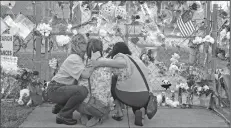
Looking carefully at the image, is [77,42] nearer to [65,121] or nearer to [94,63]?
[94,63]

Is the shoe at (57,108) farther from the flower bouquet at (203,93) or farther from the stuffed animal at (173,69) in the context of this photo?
the flower bouquet at (203,93)

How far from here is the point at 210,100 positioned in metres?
6.28

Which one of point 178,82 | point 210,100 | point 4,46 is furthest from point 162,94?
point 4,46

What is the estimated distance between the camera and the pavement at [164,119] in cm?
521

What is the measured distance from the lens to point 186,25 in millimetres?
6445

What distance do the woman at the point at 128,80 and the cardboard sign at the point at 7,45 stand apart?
139 centimetres

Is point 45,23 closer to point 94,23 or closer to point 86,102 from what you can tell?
point 94,23

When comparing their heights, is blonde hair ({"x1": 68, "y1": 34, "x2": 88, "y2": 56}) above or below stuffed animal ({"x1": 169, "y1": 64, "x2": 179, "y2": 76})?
above

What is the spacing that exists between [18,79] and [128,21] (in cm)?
201

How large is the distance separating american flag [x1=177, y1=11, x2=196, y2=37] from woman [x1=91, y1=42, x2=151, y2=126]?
1.48 m

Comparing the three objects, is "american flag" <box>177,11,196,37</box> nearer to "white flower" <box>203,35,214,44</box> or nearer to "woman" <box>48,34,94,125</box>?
"white flower" <box>203,35,214,44</box>

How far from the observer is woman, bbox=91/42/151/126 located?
512cm

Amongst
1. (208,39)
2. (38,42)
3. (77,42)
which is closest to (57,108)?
(77,42)

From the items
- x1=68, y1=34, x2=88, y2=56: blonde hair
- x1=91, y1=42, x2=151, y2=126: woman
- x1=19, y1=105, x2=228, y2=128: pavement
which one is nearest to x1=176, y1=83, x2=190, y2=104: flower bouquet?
x1=19, y1=105, x2=228, y2=128: pavement
